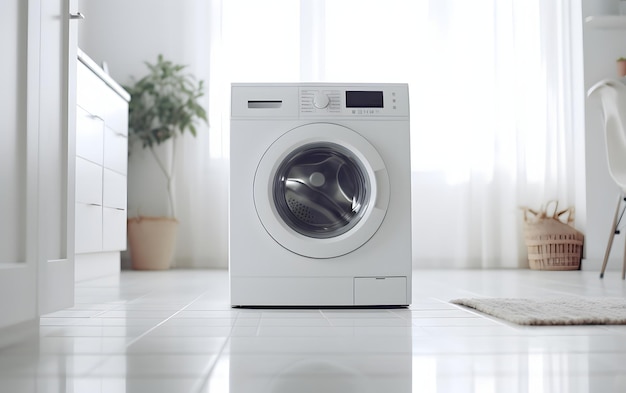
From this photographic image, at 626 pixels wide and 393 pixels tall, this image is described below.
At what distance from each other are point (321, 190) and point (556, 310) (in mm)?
767

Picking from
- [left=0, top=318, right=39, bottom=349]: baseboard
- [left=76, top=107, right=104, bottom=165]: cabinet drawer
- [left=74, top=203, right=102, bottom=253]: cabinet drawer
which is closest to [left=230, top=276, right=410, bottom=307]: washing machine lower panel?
[left=0, top=318, right=39, bottom=349]: baseboard

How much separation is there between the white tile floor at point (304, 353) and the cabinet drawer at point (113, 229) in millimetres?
1478

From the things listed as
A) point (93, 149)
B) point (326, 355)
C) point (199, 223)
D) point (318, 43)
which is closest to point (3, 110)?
point (326, 355)

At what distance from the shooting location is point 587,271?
4367 mm

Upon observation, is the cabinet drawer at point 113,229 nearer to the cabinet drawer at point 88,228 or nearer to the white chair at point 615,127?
the cabinet drawer at point 88,228

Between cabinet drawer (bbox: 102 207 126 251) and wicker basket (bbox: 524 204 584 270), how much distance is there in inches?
100

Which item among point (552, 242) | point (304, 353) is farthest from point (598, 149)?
point (304, 353)

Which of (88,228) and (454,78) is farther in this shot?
(454,78)

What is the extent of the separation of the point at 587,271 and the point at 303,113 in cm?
289

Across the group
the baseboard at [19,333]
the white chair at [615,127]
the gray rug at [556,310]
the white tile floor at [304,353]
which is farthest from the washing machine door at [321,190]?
the white chair at [615,127]

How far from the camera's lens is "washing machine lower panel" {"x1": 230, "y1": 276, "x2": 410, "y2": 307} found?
213 cm

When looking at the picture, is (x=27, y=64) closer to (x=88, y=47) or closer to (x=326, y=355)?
(x=326, y=355)

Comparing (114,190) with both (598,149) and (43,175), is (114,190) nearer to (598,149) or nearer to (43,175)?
(43,175)

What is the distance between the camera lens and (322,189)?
7.15ft
